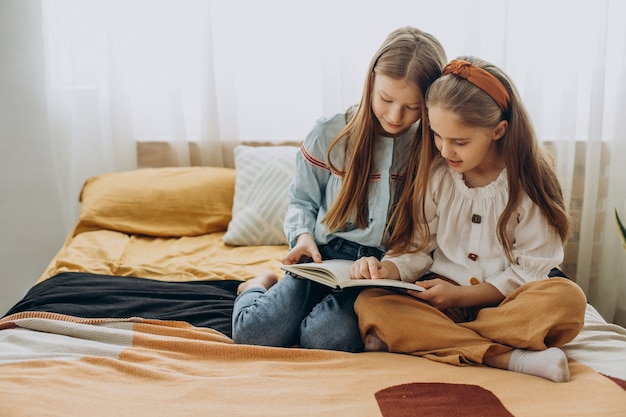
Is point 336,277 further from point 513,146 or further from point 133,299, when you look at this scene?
point 133,299

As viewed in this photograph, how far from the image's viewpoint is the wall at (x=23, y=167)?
2.32 metres

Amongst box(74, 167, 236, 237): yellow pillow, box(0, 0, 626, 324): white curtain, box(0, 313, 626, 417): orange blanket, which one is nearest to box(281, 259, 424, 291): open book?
box(0, 313, 626, 417): orange blanket

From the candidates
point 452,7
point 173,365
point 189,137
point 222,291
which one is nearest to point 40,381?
point 173,365

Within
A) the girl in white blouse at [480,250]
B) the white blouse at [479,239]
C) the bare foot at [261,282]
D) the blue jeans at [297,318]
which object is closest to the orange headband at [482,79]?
the girl in white blouse at [480,250]

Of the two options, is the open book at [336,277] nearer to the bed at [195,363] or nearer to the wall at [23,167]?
the bed at [195,363]

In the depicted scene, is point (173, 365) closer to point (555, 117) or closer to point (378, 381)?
point (378, 381)

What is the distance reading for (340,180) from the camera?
5.16 feet

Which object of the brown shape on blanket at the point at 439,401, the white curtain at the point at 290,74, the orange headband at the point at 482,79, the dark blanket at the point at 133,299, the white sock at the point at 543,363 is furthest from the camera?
the white curtain at the point at 290,74

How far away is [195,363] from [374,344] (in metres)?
0.38

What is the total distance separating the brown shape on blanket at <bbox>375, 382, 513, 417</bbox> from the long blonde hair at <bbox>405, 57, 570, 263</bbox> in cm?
37

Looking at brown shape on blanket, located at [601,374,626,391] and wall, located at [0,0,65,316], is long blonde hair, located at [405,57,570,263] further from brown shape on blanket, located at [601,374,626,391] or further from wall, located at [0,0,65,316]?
wall, located at [0,0,65,316]

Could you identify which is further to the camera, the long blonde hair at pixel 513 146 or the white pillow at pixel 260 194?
the white pillow at pixel 260 194

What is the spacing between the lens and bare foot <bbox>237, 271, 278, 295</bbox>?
160cm

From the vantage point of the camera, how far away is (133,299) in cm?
159
